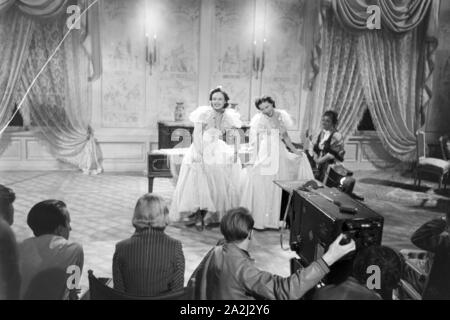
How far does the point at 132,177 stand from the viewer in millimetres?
6793

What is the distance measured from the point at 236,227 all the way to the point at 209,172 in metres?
2.55

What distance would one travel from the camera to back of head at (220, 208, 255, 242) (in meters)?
2.19

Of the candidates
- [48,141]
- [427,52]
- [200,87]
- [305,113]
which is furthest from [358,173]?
[48,141]

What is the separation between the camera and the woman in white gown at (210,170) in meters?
4.68

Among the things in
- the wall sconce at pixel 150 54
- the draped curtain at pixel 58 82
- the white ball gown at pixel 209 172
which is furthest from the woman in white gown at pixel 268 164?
the draped curtain at pixel 58 82

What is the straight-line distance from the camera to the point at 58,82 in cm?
684

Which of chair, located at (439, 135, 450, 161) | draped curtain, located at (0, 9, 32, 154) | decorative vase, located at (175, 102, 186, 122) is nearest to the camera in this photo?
draped curtain, located at (0, 9, 32, 154)

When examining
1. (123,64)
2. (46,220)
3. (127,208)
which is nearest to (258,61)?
(123,64)

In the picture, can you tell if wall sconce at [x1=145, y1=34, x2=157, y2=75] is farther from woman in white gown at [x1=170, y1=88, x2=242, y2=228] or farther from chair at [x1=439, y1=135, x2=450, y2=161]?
chair at [x1=439, y1=135, x2=450, y2=161]

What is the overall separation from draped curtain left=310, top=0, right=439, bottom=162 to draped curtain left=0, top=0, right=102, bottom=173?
330 centimetres

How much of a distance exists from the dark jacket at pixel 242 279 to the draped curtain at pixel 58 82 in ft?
16.7

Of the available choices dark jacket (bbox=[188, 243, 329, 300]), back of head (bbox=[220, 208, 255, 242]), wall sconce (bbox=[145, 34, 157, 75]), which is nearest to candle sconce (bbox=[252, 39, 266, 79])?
wall sconce (bbox=[145, 34, 157, 75])

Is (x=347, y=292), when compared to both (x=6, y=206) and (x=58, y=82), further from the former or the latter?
(x=58, y=82)
